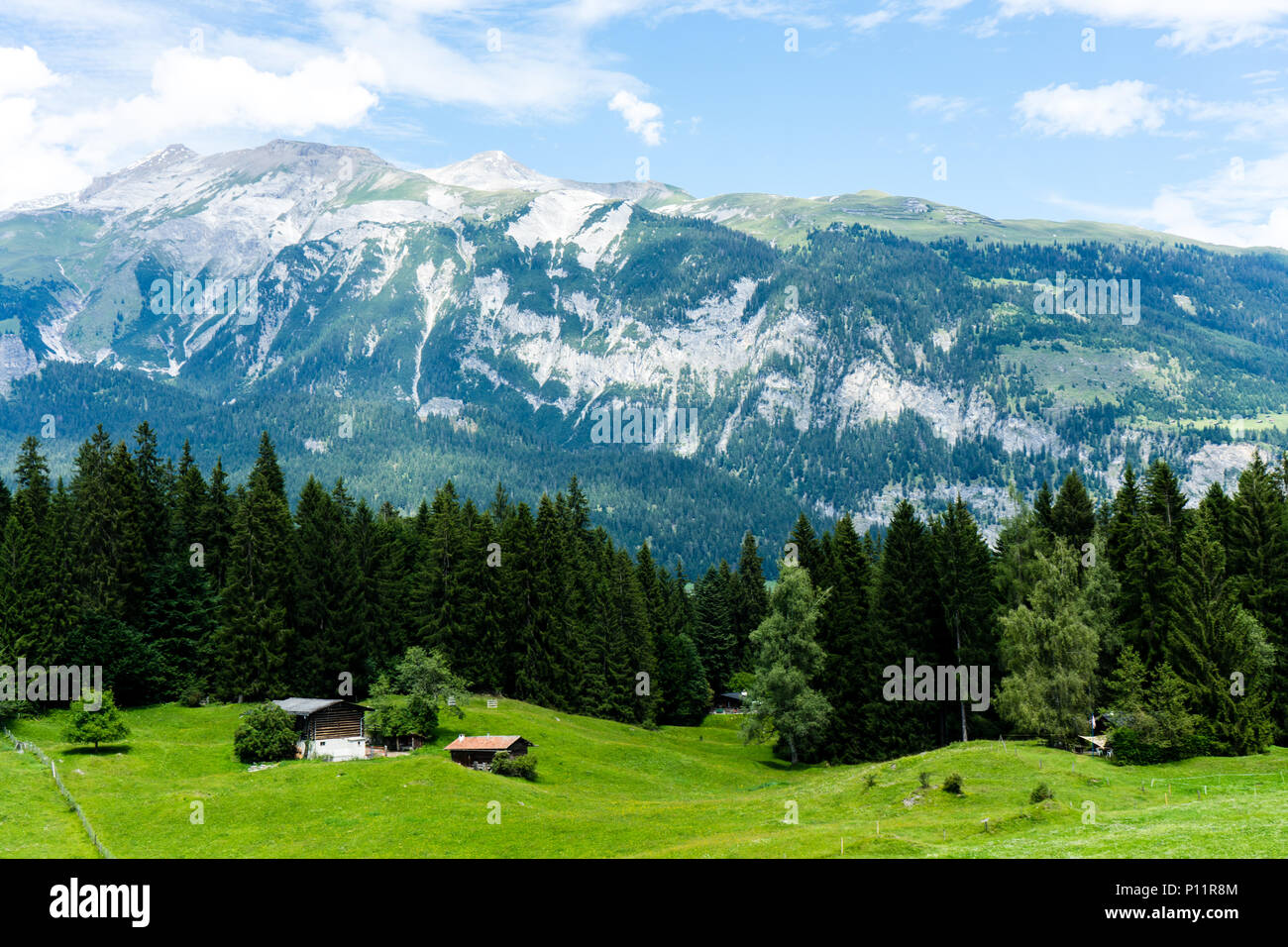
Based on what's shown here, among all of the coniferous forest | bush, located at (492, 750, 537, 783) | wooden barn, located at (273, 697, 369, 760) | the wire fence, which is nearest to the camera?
the wire fence

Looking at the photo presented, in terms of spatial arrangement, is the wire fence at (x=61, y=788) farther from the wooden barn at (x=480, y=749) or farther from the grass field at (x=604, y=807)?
the wooden barn at (x=480, y=749)

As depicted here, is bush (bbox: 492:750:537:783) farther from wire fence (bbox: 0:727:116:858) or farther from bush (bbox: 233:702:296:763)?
wire fence (bbox: 0:727:116:858)

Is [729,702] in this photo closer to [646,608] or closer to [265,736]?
[646,608]

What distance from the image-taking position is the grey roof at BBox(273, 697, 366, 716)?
7794cm

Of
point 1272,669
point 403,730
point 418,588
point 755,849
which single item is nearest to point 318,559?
point 418,588

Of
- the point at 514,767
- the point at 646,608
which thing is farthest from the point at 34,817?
the point at 646,608

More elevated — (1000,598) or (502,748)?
(1000,598)

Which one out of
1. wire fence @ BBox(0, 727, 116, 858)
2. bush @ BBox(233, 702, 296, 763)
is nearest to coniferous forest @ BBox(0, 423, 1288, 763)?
wire fence @ BBox(0, 727, 116, 858)

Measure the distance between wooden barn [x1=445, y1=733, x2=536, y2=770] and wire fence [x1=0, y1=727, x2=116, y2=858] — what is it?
2656cm

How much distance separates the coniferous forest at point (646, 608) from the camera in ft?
235
